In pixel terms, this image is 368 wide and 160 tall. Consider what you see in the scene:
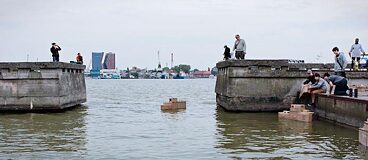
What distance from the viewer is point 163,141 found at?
17406 mm

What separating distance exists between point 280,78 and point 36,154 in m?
15.1

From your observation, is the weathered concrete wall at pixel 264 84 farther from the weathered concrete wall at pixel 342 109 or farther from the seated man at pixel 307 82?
the weathered concrete wall at pixel 342 109

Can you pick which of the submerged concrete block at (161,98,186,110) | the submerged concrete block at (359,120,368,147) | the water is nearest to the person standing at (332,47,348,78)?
the water

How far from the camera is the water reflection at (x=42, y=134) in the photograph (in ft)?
51.4

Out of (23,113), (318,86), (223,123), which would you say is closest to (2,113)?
(23,113)

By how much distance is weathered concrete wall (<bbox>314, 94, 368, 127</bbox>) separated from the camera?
18391 millimetres

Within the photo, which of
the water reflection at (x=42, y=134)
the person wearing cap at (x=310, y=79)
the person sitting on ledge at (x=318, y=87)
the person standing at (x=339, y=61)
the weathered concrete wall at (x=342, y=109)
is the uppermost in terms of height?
the person standing at (x=339, y=61)

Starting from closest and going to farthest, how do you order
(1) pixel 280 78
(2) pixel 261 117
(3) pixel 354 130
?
(3) pixel 354 130 → (2) pixel 261 117 → (1) pixel 280 78

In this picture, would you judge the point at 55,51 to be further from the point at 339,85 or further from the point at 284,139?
the point at 284,139

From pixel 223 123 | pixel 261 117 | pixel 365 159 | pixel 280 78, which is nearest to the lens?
pixel 365 159

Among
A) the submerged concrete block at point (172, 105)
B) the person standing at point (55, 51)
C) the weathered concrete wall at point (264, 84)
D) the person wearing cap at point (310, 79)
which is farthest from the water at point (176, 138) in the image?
the person standing at point (55, 51)

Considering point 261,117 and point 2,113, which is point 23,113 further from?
point 261,117

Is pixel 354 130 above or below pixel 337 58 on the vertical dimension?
below

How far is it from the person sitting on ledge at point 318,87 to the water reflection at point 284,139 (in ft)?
7.21
